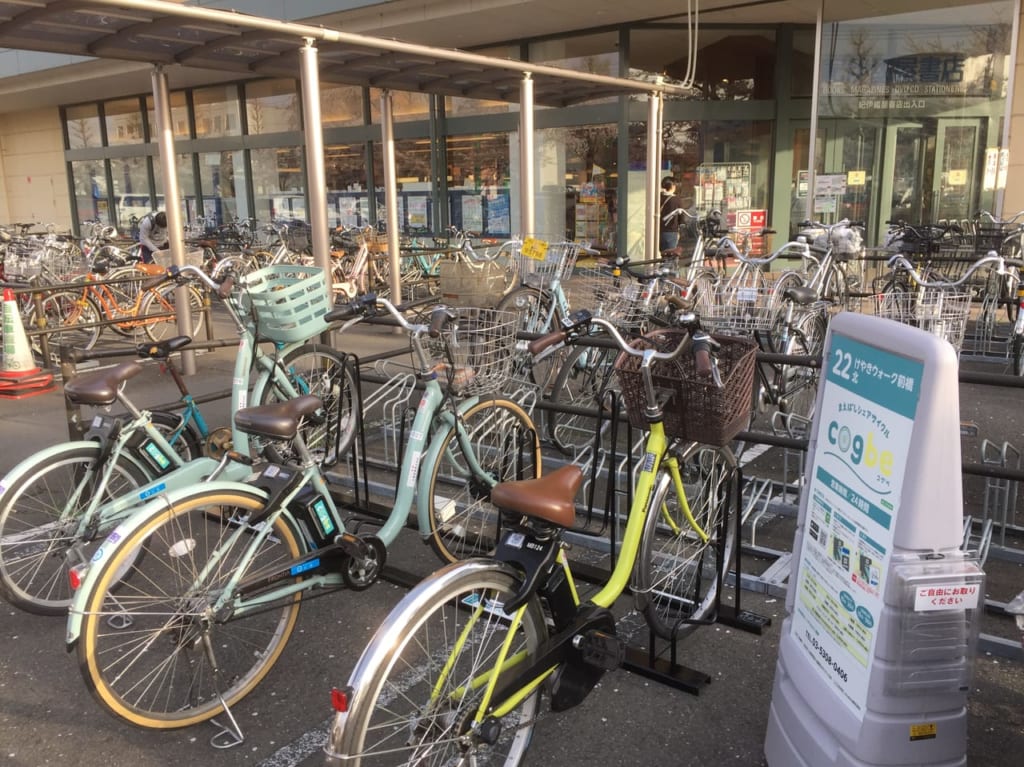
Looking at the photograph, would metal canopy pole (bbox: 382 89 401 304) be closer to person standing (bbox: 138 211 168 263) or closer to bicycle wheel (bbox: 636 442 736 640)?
person standing (bbox: 138 211 168 263)

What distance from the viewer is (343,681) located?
10.4ft

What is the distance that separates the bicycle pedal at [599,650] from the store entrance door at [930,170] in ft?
38.3

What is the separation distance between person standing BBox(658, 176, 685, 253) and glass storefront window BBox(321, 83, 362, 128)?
6066 mm

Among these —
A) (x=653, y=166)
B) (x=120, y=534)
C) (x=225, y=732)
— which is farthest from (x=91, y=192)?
(x=225, y=732)

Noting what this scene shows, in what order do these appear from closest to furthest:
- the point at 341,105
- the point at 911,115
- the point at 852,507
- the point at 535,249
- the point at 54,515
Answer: the point at 852,507
the point at 54,515
the point at 535,249
the point at 911,115
the point at 341,105

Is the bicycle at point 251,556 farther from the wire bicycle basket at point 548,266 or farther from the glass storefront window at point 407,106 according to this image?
the glass storefront window at point 407,106

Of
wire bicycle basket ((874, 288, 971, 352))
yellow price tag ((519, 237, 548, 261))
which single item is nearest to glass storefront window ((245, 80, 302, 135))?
yellow price tag ((519, 237, 548, 261))

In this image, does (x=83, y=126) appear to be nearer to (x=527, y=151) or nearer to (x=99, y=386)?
(x=527, y=151)

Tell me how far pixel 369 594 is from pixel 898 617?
8.01 feet

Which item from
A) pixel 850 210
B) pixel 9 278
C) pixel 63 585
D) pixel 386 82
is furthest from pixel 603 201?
pixel 63 585

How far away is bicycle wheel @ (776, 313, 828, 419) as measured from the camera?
5.62 metres

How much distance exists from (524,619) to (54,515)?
2636mm

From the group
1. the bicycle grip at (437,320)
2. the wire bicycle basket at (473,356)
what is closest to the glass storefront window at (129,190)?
the wire bicycle basket at (473,356)

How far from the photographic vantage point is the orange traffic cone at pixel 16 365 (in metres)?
7.77
